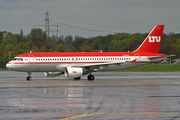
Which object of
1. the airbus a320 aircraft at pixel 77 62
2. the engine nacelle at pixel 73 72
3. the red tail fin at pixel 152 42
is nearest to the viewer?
the engine nacelle at pixel 73 72

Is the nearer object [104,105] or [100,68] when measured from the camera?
[104,105]

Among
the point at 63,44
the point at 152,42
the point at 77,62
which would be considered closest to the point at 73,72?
the point at 77,62

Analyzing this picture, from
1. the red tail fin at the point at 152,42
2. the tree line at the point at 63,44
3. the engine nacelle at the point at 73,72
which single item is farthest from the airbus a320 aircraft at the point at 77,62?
the tree line at the point at 63,44

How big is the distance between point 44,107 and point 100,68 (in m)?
22.9

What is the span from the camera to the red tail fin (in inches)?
1591

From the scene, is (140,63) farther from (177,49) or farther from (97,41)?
(97,41)

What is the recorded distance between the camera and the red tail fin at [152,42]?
133 feet

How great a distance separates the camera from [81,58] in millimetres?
37500

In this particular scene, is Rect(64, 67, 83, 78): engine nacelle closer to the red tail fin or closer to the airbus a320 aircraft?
the airbus a320 aircraft

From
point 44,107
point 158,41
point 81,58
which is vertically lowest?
point 44,107

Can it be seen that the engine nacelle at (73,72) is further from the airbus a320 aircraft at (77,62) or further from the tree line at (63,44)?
the tree line at (63,44)

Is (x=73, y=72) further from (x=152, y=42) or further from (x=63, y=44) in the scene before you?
(x=63, y=44)

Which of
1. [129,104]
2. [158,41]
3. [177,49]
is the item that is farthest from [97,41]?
[129,104]

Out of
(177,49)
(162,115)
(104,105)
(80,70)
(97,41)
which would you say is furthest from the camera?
(97,41)
